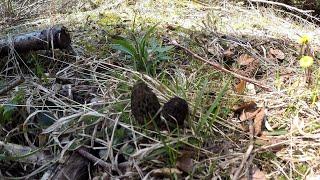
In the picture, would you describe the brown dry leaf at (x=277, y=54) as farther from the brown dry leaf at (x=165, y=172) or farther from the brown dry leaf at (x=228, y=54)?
the brown dry leaf at (x=165, y=172)

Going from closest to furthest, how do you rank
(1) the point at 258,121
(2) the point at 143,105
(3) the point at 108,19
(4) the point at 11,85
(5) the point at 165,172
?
(5) the point at 165,172
(2) the point at 143,105
(1) the point at 258,121
(4) the point at 11,85
(3) the point at 108,19

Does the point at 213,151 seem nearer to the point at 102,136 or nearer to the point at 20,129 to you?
the point at 102,136

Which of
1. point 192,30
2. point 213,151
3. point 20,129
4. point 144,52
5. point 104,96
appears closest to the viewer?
point 213,151

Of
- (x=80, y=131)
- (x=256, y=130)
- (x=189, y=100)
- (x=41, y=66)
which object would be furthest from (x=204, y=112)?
(x=41, y=66)

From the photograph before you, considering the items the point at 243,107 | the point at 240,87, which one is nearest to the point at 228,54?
the point at 240,87

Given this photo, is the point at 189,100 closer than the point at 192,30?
Yes

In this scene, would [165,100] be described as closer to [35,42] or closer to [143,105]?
[143,105]

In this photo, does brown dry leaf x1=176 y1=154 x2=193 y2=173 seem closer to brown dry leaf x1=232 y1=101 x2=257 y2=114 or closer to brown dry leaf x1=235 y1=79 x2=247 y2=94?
brown dry leaf x1=232 y1=101 x2=257 y2=114
